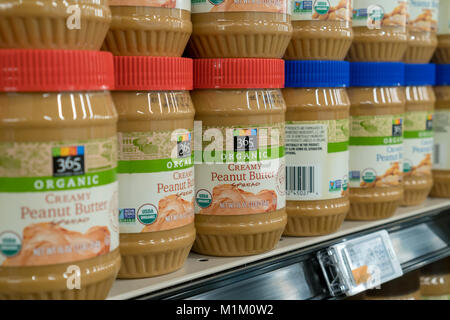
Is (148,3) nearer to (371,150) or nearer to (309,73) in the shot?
(309,73)

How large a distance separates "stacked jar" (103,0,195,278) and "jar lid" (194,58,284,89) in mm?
98

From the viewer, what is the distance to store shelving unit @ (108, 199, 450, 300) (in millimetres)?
1053

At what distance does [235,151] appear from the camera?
1.15 metres

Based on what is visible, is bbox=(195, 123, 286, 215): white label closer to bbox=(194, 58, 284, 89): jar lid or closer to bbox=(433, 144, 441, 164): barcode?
bbox=(194, 58, 284, 89): jar lid

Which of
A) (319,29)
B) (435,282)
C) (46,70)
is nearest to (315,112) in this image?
(319,29)

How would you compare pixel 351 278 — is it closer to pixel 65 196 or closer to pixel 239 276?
pixel 239 276

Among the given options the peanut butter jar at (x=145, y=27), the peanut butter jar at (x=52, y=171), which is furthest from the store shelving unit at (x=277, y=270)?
the peanut butter jar at (x=145, y=27)

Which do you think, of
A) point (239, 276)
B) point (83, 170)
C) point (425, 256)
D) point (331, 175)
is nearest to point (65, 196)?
point (83, 170)

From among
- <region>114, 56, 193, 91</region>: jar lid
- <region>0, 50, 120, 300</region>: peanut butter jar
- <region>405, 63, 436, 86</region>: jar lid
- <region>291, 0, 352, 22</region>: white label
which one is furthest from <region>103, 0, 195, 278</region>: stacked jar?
<region>405, 63, 436, 86</region>: jar lid

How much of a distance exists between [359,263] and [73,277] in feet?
2.26

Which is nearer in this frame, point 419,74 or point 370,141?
point 370,141

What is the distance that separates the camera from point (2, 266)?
847 millimetres

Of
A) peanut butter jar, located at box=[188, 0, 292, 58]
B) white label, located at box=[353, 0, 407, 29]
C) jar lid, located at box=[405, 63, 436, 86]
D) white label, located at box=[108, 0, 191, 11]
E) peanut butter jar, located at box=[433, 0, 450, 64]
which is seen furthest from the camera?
peanut butter jar, located at box=[433, 0, 450, 64]

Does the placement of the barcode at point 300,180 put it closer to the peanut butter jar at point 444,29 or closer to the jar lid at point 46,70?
the jar lid at point 46,70
